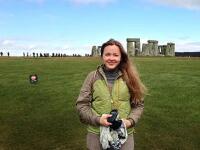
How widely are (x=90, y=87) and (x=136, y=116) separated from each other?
0.71 meters

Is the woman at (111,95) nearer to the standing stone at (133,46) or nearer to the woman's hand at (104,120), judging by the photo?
the woman's hand at (104,120)

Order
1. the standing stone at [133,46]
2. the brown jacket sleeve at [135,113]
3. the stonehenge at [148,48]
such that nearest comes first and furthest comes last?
the brown jacket sleeve at [135,113] → the standing stone at [133,46] → the stonehenge at [148,48]

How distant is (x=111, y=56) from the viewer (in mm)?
6656

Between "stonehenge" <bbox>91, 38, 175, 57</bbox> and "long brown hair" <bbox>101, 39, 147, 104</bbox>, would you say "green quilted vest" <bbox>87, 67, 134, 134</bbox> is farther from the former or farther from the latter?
"stonehenge" <bbox>91, 38, 175, 57</bbox>

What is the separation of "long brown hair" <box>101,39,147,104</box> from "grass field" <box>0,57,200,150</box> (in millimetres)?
5381

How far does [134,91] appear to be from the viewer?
6.55m

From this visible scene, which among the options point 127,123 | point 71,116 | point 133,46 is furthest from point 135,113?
point 133,46

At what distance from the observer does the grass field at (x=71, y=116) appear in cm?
1245

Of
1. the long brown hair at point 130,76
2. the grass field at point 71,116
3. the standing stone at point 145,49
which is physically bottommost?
the grass field at point 71,116

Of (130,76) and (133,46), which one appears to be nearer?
(130,76)

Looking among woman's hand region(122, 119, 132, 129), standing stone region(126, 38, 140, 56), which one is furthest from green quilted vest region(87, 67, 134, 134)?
standing stone region(126, 38, 140, 56)

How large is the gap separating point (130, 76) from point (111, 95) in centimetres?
39

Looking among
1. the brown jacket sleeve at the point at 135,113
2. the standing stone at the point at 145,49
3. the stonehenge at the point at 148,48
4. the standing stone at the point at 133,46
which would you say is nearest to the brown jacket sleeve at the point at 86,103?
the brown jacket sleeve at the point at 135,113

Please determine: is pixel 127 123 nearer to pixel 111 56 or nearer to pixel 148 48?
pixel 111 56
